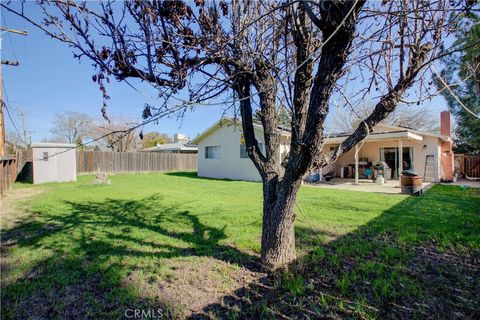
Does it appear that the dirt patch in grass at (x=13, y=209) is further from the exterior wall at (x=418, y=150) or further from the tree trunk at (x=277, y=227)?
the exterior wall at (x=418, y=150)

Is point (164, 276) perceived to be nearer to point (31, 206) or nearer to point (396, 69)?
point (396, 69)

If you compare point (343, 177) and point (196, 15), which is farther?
point (343, 177)

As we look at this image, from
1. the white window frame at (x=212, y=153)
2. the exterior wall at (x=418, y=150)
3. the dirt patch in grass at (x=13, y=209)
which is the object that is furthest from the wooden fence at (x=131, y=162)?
the exterior wall at (x=418, y=150)

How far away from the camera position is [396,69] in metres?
2.76

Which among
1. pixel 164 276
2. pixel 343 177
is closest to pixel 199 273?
pixel 164 276

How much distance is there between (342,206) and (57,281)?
6534 mm

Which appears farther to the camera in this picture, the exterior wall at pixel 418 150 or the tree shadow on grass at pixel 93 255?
the exterior wall at pixel 418 150

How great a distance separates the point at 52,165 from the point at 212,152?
9.23m

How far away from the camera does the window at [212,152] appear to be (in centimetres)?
1672

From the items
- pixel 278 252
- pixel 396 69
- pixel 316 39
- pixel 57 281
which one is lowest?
pixel 57 281

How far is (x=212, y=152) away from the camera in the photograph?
1716cm

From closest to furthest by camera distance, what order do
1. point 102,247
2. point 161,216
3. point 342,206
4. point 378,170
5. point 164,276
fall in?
1. point 164,276
2. point 102,247
3. point 161,216
4. point 342,206
5. point 378,170

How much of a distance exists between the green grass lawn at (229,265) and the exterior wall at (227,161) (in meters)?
8.65

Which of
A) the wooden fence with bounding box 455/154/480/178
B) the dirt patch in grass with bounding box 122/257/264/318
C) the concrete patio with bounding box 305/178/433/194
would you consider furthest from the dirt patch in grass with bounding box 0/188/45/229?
the wooden fence with bounding box 455/154/480/178
